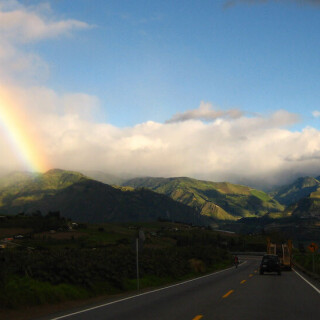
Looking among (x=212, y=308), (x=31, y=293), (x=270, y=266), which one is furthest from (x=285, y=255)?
(x=31, y=293)

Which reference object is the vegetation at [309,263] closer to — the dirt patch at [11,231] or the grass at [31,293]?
the grass at [31,293]

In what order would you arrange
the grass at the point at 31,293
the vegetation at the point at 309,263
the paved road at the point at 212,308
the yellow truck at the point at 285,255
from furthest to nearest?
the yellow truck at the point at 285,255, the vegetation at the point at 309,263, the grass at the point at 31,293, the paved road at the point at 212,308

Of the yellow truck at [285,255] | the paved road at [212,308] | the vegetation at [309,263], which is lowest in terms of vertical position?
the vegetation at [309,263]

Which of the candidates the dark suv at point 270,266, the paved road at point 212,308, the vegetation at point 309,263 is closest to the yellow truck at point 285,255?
the vegetation at point 309,263

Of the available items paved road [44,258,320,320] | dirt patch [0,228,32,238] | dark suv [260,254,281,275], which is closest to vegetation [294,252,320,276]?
dark suv [260,254,281,275]

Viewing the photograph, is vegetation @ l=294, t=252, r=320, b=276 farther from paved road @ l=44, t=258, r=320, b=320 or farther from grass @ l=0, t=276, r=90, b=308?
grass @ l=0, t=276, r=90, b=308

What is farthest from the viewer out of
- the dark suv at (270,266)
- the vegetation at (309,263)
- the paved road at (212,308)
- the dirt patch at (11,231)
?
the dirt patch at (11,231)

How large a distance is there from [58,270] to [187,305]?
7.57 meters

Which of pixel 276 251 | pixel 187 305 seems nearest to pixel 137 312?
pixel 187 305

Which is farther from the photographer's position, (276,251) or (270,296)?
(276,251)

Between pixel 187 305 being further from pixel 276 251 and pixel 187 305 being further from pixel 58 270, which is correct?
pixel 276 251

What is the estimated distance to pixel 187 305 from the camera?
16.4 meters

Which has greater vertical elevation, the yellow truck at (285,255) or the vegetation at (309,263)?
the yellow truck at (285,255)

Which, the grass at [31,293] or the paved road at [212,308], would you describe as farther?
the grass at [31,293]
